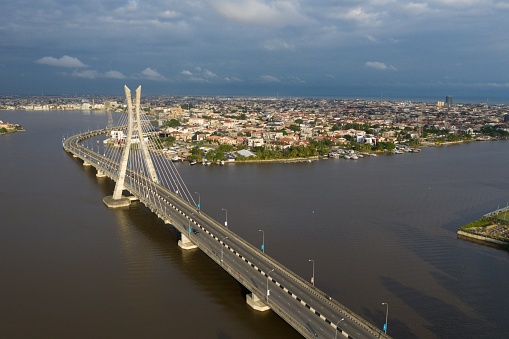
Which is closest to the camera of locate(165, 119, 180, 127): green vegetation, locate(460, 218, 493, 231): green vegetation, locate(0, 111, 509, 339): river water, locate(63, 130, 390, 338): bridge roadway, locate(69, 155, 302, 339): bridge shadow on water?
locate(63, 130, 390, 338): bridge roadway

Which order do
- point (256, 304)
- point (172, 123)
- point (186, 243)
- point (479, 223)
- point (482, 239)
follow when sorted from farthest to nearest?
point (172, 123) < point (479, 223) < point (482, 239) < point (186, 243) < point (256, 304)

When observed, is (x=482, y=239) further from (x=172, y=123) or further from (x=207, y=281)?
(x=172, y=123)

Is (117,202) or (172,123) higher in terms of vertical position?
(172,123)

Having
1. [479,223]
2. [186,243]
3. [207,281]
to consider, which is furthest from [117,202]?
[479,223]

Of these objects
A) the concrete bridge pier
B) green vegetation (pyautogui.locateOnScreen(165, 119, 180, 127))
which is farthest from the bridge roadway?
green vegetation (pyautogui.locateOnScreen(165, 119, 180, 127))

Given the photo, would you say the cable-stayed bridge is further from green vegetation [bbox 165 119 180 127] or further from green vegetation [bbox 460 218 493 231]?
green vegetation [bbox 165 119 180 127]

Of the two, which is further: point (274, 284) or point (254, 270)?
point (254, 270)
